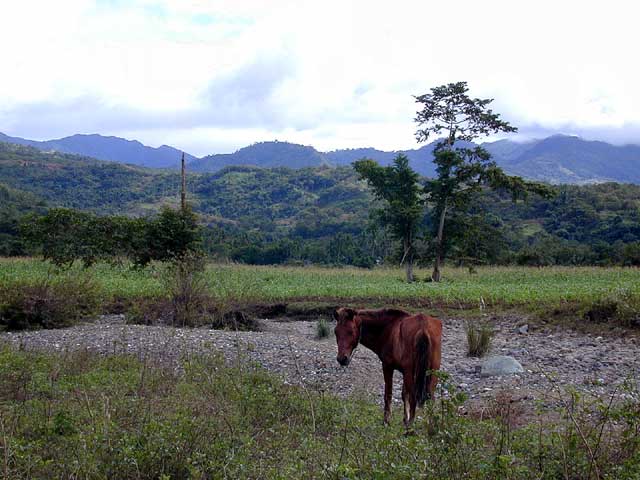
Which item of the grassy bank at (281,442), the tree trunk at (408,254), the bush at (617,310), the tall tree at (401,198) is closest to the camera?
the grassy bank at (281,442)

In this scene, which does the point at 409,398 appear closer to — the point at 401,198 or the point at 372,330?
the point at 372,330

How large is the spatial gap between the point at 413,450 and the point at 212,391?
365cm

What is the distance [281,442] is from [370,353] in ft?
25.4

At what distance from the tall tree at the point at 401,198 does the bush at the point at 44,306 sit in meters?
16.8

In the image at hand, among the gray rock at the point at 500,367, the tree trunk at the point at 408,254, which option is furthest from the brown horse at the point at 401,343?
the tree trunk at the point at 408,254

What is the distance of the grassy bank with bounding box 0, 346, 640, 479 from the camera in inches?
152

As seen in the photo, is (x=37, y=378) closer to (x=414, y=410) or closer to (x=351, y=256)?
(x=414, y=410)

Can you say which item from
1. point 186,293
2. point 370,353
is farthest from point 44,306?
point 370,353

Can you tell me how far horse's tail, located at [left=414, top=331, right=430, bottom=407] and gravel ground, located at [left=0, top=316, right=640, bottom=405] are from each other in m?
1.21

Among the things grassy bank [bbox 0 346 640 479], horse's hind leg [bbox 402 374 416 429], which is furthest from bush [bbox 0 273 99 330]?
horse's hind leg [bbox 402 374 416 429]

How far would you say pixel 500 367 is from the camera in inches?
413

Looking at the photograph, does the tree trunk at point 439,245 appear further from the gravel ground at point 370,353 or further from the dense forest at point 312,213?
the gravel ground at point 370,353

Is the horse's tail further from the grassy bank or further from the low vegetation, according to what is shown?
the low vegetation

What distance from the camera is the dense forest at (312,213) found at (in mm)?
41000
